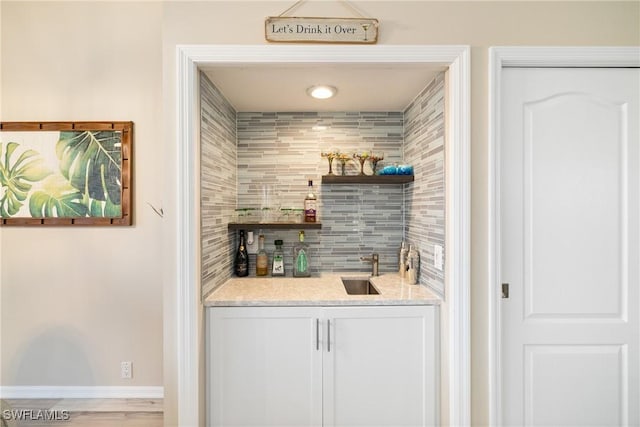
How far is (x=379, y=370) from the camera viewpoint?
1584 millimetres

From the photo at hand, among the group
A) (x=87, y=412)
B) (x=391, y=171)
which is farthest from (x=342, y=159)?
(x=87, y=412)

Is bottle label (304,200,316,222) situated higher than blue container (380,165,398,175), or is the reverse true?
blue container (380,165,398,175)

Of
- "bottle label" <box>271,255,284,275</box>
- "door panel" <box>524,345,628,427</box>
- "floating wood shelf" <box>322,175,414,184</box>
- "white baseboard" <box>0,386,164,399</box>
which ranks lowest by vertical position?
"white baseboard" <box>0,386,164,399</box>

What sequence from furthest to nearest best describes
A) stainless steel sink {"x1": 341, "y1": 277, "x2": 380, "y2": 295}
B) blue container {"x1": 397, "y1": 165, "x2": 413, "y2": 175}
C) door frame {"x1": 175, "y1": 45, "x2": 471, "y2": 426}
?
stainless steel sink {"x1": 341, "y1": 277, "x2": 380, "y2": 295}
blue container {"x1": 397, "y1": 165, "x2": 413, "y2": 175}
door frame {"x1": 175, "y1": 45, "x2": 471, "y2": 426}

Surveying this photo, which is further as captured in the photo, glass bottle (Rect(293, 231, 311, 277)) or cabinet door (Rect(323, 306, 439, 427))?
glass bottle (Rect(293, 231, 311, 277))

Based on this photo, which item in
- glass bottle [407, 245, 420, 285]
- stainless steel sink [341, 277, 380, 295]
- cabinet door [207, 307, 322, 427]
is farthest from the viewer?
stainless steel sink [341, 277, 380, 295]

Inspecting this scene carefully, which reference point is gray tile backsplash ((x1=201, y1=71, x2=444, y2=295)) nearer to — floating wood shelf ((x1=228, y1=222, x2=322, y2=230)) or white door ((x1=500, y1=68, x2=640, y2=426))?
floating wood shelf ((x1=228, y1=222, x2=322, y2=230))

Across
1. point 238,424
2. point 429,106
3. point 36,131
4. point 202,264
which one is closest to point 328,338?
point 238,424

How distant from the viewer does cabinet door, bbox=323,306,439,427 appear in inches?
62.2

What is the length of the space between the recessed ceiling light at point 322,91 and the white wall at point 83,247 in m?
1.09

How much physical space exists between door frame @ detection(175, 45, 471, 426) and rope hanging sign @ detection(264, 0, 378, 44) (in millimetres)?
37

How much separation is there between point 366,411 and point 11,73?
308 cm

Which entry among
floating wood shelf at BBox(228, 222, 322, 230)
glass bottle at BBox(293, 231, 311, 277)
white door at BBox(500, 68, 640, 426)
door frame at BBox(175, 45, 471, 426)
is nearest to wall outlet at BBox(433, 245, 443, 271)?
door frame at BBox(175, 45, 471, 426)

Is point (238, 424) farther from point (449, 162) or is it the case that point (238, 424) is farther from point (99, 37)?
point (99, 37)
